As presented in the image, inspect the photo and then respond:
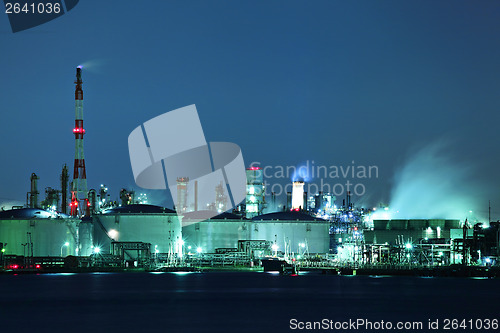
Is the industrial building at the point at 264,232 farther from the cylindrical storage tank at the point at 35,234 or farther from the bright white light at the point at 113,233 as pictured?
the cylindrical storage tank at the point at 35,234

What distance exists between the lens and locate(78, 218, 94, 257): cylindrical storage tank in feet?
457

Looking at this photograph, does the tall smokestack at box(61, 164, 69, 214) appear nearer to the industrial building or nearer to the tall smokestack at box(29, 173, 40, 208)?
the tall smokestack at box(29, 173, 40, 208)

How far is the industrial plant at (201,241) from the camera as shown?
133125 mm

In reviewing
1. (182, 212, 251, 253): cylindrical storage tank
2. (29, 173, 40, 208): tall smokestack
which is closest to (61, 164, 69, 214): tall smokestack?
(29, 173, 40, 208): tall smokestack

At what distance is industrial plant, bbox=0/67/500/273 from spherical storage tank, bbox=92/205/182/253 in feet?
0.52

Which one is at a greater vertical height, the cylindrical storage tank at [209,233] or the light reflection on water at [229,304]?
the cylindrical storage tank at [209,233]

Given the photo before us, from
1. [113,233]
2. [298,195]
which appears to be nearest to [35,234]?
[113,233]

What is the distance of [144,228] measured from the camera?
133750 millimetres

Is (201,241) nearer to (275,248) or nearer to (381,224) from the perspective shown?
(275,248)

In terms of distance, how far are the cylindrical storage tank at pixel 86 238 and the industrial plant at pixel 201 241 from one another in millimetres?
165

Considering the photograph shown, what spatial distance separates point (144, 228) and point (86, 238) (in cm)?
1211

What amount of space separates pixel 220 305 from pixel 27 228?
73292 mm

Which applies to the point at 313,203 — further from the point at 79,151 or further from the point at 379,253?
the point at 79,151

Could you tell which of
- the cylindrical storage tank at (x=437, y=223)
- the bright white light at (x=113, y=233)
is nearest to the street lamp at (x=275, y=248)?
the bright white light at (x=113, y=233)
